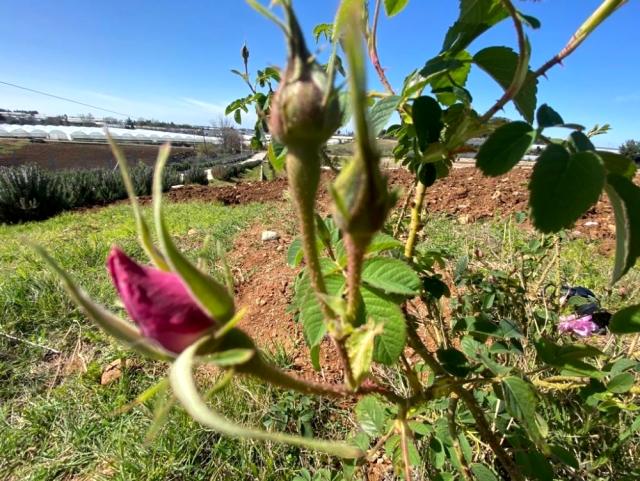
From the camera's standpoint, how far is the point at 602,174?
1.46ft

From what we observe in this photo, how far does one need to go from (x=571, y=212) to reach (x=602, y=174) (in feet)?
0.17

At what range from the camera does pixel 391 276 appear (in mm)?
→ 625

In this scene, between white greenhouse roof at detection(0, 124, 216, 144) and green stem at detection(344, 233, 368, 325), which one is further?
white greenhouse roof at detection(0, 124, 216, 144)

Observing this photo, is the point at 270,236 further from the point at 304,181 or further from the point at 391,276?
the point at 304,181

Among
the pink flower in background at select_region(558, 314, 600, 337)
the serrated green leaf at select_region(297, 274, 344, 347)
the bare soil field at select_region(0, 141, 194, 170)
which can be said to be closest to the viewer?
the serrated green leaf at select_region(297, 274, 344, 347)

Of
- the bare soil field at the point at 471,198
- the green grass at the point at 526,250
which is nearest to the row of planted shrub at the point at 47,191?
the bare soil field at the point at 471,198

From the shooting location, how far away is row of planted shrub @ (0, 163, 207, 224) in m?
6.77

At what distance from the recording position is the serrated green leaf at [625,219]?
465 mm

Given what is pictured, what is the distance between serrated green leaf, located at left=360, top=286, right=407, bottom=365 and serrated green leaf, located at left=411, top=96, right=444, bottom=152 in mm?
A: 242

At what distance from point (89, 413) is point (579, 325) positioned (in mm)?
1784

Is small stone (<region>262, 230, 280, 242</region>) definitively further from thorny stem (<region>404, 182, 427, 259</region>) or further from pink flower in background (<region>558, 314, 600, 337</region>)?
thorny stem (<region>404, 182, 427, 259</region>)

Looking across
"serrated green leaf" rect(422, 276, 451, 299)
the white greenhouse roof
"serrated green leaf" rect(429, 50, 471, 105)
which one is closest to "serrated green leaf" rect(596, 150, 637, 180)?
"serrated green leaf" rect(429, 50, 471, 105)

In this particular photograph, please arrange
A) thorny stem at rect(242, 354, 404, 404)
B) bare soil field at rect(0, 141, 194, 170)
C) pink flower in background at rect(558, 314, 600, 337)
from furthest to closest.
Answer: bare soil field at rect(0, 141, 194, 170) < pink flower in background at rect(558, 314, 600, 337) < thorny stem at rect(242, 354, 404, 404)

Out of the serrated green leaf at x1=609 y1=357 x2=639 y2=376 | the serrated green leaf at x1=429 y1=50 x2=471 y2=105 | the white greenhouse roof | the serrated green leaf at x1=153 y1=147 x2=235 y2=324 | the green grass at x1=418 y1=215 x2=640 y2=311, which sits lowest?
the white greenhouse roof
